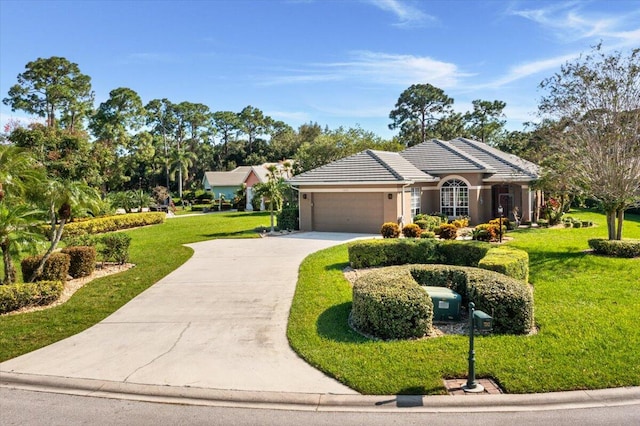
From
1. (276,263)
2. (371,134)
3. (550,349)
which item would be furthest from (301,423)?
(371,134)

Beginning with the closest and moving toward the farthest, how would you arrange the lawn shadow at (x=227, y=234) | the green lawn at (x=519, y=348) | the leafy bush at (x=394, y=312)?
the green lawn at (x=519, y=348) → the leafy bush at (x=394, y=312) → the lawn shadow at (x=227, y=234)

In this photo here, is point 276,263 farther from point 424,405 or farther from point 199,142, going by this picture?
point 199,142

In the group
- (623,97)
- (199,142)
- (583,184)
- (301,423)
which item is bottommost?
(301,423)

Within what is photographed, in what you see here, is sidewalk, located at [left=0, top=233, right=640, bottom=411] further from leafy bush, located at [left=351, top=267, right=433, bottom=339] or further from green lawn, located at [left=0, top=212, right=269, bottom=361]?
leafy bush, located at [left=351, top=267, right=433, bottom=339]

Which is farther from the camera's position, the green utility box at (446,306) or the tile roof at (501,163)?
the tile roof at (501,163)

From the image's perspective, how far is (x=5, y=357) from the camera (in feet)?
26.5

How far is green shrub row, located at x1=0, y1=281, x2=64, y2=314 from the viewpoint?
1057 cm

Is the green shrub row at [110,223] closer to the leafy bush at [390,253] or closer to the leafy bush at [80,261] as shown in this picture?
the leafy bush at [80,261]

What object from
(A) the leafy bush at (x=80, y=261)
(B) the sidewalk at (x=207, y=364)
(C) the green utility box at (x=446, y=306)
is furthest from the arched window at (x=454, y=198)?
(A) the leafy bush at (x=80, y=261)

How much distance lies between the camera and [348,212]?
24312mm

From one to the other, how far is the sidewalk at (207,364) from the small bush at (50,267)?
273 cm

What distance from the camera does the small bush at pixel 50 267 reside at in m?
12.4

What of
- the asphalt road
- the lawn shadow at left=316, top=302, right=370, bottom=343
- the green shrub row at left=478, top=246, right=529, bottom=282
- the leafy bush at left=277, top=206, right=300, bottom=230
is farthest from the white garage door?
the asphalt road

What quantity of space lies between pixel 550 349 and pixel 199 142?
7957 centimetres
